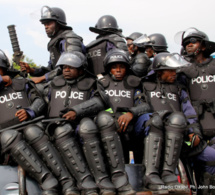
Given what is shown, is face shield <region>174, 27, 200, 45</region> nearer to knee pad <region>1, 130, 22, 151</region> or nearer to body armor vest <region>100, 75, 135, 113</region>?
body armor vest <region>100, 75, 135, 113</region>

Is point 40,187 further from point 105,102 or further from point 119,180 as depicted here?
point 105,102

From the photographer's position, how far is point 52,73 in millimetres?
6707

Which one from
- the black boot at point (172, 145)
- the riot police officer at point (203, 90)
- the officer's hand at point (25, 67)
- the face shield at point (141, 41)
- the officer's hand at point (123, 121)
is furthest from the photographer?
the face shield at point (141, 41)

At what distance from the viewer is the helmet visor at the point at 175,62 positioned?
586cm

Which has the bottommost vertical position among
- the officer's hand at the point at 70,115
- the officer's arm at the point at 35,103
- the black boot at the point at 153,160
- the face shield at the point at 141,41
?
the black boot at the point at 153,160

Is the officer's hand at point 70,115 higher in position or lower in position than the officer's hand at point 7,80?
lower

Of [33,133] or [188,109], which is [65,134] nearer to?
[33,133]

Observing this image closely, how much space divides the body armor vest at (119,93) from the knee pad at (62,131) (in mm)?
1042

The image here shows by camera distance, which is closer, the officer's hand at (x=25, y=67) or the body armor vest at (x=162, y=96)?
the body armor vest at (x=162, y=96)

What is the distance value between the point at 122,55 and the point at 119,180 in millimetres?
2119

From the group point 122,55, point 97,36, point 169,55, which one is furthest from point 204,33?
point 97,36

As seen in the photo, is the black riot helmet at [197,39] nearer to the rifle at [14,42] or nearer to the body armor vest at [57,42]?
the body armor vest at [57,42]

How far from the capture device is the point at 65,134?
4727 mm

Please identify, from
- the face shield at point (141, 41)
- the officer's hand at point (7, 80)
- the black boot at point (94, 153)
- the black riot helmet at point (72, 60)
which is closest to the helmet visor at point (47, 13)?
the face shield at point (141, 41)
